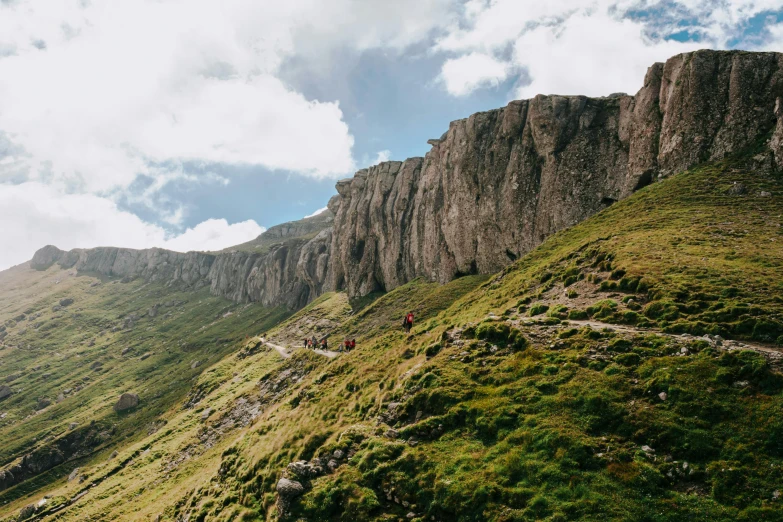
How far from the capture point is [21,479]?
346ft

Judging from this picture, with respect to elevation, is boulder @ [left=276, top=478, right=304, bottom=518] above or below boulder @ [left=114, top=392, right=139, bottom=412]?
above

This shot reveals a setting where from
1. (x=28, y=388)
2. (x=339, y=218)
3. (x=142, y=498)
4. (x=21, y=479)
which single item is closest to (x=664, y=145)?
(x=142, y=498)

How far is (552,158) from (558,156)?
1055 mm

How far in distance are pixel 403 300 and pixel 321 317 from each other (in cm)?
3701

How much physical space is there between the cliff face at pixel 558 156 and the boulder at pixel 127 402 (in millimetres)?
95733

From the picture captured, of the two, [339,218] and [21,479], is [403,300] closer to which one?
[339,218]

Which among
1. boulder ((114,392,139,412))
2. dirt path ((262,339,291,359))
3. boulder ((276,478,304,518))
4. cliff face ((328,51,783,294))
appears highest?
cliff face ((328,51,783,294))

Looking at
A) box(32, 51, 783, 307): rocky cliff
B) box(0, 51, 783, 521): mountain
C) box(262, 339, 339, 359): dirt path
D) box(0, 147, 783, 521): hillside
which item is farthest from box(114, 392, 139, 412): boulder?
box(0, 147, 783, 521): hillside

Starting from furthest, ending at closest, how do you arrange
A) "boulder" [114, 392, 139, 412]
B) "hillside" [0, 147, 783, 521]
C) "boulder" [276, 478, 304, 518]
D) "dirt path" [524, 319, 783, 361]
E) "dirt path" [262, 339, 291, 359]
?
"boulder" [114, 392, 139, 412], "dirt path" [262, 339, 291, 359], "boulder" [276, 478, 304, 518], "dirt path" [524, 319, 783, 361], "hillside" [0, 147, 783, 521]

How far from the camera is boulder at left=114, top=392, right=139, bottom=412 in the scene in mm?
131750

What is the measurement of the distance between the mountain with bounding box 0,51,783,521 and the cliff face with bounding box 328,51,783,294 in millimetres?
334

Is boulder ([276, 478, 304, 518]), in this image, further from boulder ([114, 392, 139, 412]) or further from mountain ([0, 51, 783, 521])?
boulder ([114, 392, 139, 412])

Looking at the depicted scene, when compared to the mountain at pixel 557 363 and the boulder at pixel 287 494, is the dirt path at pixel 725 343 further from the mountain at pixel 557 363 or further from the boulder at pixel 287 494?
the boulder at pixel 287 494

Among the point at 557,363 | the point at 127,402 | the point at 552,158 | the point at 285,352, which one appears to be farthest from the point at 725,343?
the point at 127,402
